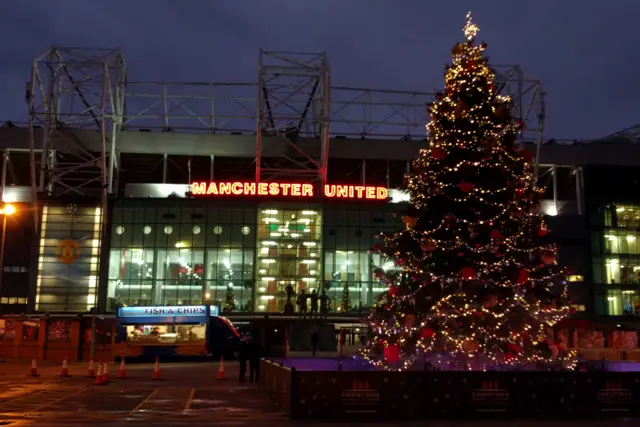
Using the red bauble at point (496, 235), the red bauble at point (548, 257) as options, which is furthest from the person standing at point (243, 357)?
the red bauble at point (548, 257)

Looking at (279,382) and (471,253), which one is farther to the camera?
(471,253)

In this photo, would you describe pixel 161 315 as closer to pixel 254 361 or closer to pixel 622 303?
pixel 254 361

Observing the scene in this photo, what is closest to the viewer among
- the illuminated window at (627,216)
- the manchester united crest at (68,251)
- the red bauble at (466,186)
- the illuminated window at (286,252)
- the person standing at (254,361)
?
the red bauble at (466,186)

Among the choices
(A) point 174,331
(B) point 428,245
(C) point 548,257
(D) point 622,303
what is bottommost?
(A) point 174,331

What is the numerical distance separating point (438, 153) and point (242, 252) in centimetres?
4157

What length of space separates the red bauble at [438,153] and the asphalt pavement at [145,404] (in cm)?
772

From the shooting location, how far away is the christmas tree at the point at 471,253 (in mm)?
19703

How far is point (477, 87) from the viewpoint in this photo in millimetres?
20859

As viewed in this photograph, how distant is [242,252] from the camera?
60438 mm

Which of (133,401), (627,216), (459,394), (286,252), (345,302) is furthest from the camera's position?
(627,216)

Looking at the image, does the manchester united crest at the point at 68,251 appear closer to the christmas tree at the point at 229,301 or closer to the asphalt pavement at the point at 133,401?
the christmas tree at the point at 229,301

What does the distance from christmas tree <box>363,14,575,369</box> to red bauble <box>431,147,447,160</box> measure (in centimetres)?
3

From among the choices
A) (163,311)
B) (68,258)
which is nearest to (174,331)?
(163,311)

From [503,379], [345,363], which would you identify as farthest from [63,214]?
[503,379]
